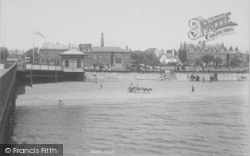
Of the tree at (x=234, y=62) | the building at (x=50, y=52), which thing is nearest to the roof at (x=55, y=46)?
the building at (x=50, y=52)

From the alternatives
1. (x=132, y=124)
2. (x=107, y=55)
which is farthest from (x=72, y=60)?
(x=132, y=124)

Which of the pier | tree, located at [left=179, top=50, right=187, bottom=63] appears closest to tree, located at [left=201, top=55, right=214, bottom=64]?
tree, located at [left=179, top=50, right=187, bottom=63]

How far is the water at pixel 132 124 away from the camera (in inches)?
894

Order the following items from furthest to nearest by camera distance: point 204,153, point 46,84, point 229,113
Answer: point 46,84
point 229,113
point 204,153

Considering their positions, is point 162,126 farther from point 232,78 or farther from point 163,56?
point 163,56

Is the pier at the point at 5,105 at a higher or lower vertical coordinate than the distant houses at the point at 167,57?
lower

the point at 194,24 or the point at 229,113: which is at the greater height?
the point at 194,24

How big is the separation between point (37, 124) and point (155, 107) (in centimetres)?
1512

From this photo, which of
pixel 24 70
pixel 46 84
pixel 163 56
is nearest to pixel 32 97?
pixel 24 70

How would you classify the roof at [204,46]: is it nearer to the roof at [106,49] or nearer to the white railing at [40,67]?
the roof at [106,49]

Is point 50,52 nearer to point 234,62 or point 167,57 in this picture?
point 167,57

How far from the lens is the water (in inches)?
894

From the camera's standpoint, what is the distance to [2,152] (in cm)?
1730

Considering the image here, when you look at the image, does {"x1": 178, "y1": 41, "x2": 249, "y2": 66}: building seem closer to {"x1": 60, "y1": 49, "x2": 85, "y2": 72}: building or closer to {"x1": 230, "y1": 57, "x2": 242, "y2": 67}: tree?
{"x1": 230, "y1": 57, "x2": 242, "y2": 67}: tree
